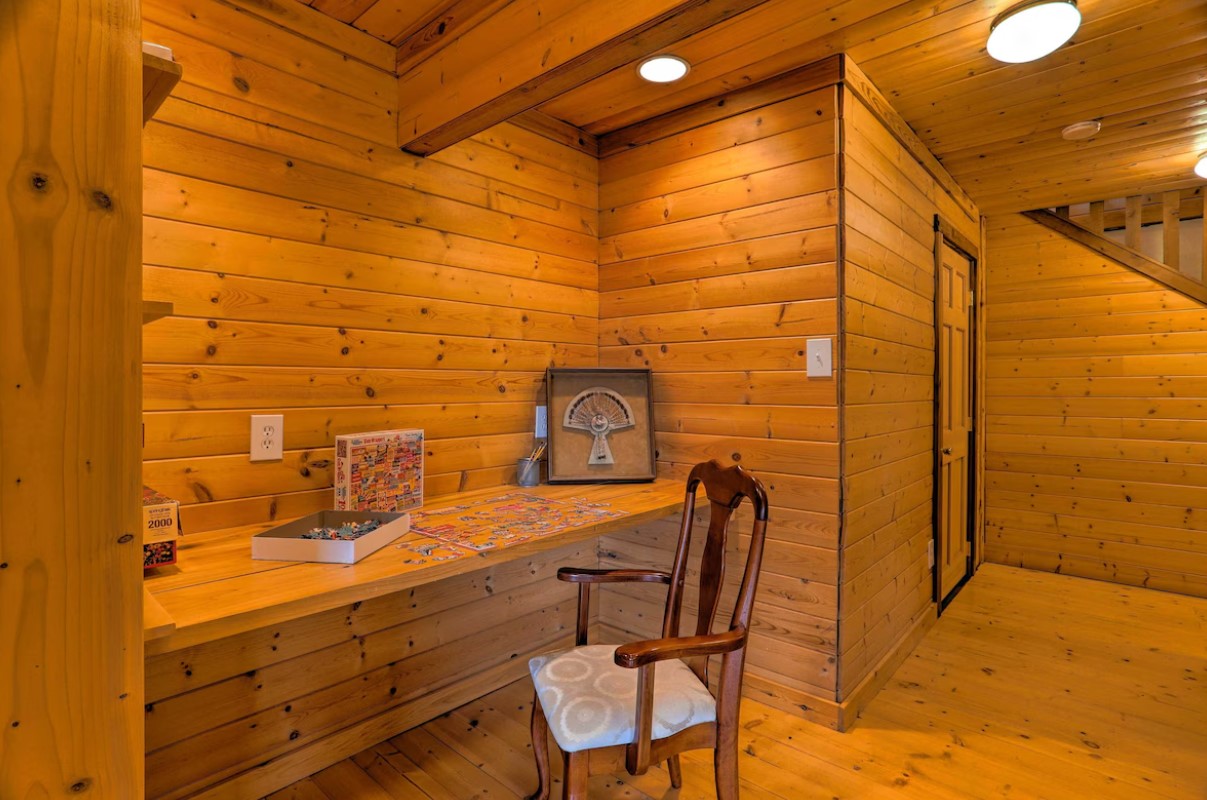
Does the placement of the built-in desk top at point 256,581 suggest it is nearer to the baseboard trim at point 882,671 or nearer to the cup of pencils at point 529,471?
the cup of pencils at point 529,471

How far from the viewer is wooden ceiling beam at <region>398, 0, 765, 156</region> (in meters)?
1.43

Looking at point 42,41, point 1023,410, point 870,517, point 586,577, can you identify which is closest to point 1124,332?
point 1023,410

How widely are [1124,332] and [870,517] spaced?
2.60 m

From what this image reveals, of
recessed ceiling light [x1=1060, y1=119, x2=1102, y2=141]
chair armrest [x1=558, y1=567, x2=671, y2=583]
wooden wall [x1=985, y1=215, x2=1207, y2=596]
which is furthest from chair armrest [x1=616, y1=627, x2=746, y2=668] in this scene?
wooden wall [x1=985, y1=215, x2=1207, y2=596]

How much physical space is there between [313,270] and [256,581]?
959 millimetres

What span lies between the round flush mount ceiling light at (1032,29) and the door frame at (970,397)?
3.73 feet

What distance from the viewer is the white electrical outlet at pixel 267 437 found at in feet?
5.64

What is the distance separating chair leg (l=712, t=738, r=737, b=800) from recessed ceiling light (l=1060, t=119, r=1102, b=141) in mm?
2762

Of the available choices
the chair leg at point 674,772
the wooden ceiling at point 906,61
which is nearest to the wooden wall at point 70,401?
the wooden ceiling at point 906,61

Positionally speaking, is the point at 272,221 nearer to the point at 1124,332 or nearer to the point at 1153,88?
the point at 1153,88

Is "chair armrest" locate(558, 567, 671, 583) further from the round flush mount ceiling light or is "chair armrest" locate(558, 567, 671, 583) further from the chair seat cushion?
the round flush mount ceiling light

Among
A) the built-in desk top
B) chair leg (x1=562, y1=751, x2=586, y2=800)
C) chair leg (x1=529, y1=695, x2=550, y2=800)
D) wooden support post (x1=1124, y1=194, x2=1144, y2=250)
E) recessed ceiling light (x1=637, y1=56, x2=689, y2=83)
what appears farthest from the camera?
wooden support post (x1=1124, y1=194, x2=1144, y2=250)

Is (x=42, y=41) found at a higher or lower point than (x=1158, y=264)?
lower

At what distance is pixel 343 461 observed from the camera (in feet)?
5.69
